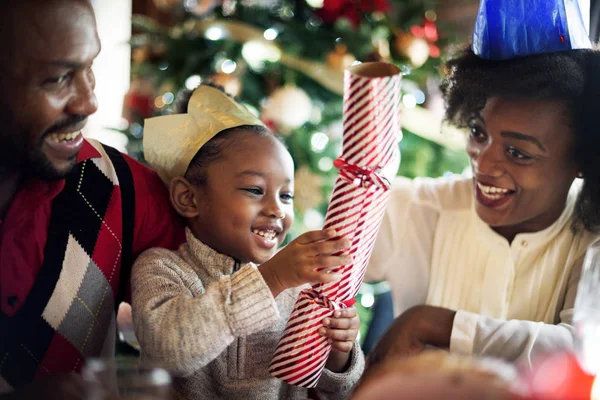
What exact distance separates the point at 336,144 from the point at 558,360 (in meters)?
1.61

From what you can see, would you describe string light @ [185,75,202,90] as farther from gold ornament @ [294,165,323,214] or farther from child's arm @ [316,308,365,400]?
child's arm @ [316,308,365,400]

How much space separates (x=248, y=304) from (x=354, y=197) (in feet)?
0.77

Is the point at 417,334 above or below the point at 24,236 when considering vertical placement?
below

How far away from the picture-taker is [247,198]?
1.20m

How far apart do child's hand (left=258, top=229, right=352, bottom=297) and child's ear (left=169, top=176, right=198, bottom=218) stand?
29 cm

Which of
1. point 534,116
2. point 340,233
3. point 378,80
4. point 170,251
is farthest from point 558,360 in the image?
point 170,251

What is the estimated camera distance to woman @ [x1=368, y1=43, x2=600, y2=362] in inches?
51.9

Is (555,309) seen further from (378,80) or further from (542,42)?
(378,80)

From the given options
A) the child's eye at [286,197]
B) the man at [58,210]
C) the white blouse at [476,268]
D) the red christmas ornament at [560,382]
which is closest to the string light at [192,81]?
the white blouse at [476,268]

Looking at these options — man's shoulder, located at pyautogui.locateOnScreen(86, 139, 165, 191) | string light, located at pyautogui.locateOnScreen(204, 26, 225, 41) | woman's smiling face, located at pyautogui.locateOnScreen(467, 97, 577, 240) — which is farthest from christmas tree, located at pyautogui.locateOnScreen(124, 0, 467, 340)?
man's shoulder, located at pyautogui.locateOnScreen(86, 139, 165, 191)

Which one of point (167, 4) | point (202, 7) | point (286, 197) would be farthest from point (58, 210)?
point (167, 4)

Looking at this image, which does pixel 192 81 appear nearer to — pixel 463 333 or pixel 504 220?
pixel 504 220

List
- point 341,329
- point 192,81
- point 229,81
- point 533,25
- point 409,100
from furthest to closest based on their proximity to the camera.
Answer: point 409,100, point 192,81, point 229,81, point 533,25, point 341,329

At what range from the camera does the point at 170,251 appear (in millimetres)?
1238
